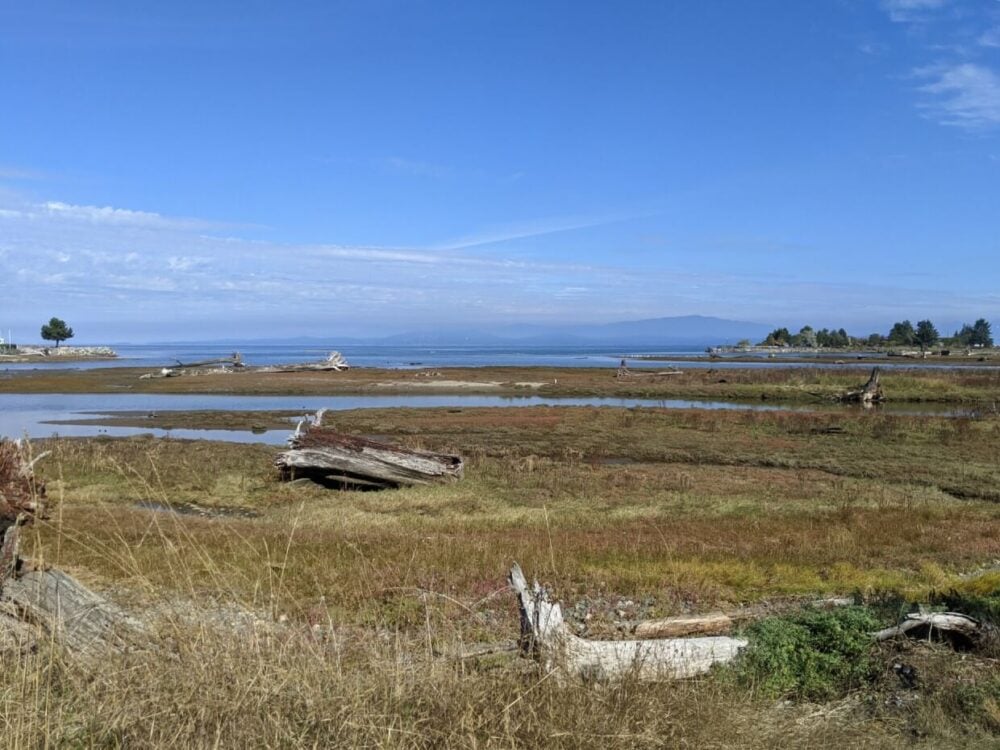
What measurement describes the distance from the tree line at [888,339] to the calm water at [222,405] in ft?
430

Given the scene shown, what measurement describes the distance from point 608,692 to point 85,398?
61683mm

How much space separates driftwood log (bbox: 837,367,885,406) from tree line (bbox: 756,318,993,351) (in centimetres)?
12490

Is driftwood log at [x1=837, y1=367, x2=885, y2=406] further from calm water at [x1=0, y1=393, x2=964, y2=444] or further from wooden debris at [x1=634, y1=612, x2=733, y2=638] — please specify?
wooden debris at [x1=634, y1=612, x2=733, y2=638]

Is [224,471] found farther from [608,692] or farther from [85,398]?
[85,398]

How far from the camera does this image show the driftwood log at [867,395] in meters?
51.7

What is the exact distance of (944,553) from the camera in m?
13.0

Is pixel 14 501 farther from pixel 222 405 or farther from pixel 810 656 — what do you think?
pixel 222 405

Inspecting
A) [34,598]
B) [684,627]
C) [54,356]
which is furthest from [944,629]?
[54,356]

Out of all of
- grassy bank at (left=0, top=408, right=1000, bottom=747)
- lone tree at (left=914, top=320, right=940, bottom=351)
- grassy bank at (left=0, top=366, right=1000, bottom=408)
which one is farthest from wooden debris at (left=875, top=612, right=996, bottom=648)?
lone tree at (left=914, top=320, right=940, bottom=351)

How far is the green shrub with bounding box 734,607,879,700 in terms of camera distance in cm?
644

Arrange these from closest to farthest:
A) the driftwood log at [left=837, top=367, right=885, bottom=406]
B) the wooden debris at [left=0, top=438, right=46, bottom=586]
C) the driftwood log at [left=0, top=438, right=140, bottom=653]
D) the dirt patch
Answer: the driftwood log at [left=0, top=438, right=140, bottom=653]
the wooden debris at [left=0, top=438, right=46, bottom=586]
the driftwood log at [left=837, top=367, right=885, bottom=406]
the dirt patch

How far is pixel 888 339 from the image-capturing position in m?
184

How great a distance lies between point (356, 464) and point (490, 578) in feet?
36.8

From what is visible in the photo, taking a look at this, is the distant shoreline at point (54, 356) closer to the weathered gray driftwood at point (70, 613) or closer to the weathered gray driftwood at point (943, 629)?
the weathered gray driftwood at point (70, 613)
